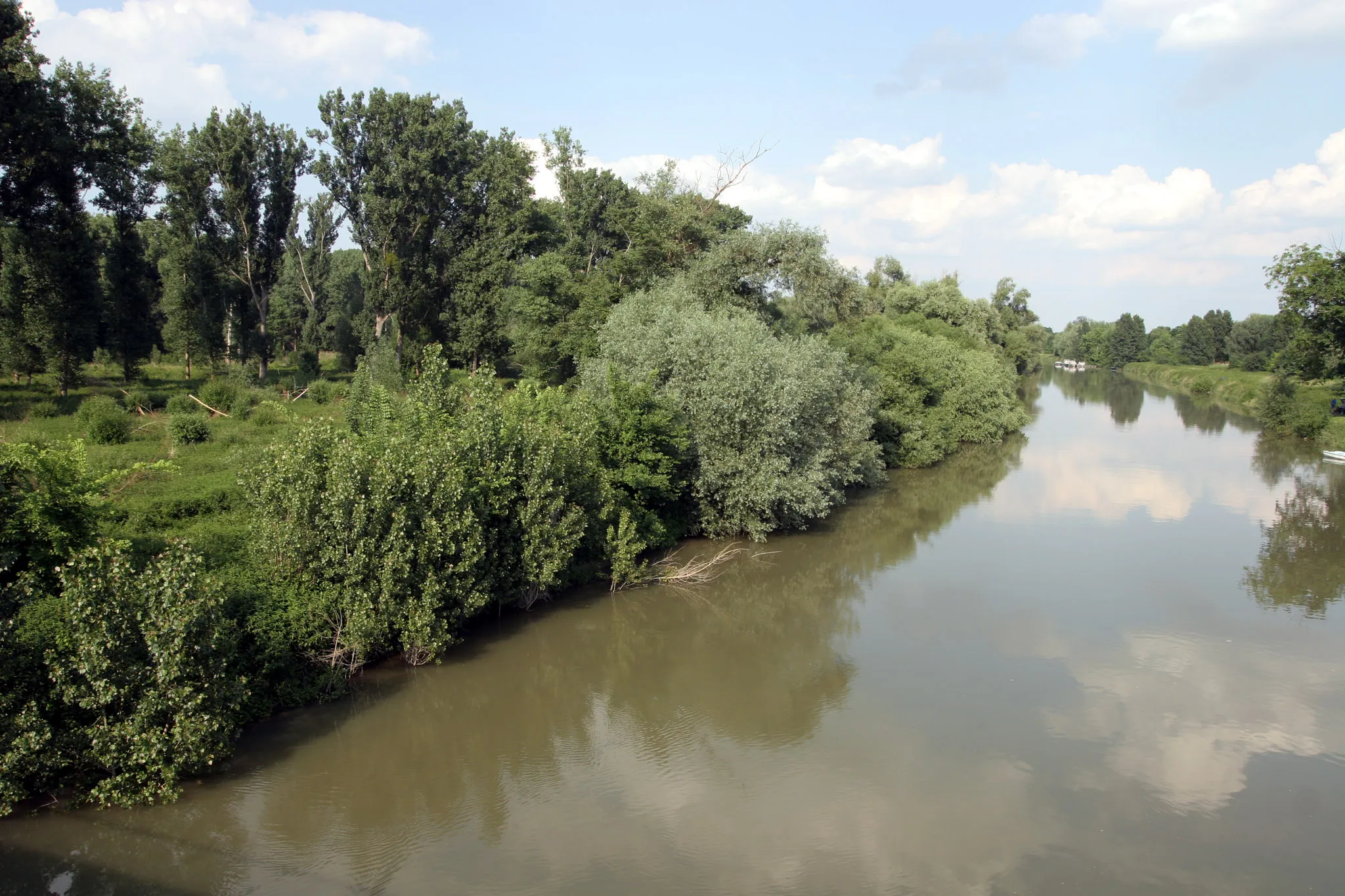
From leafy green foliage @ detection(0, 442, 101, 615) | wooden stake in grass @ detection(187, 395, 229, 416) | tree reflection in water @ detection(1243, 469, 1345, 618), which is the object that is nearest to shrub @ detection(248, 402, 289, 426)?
wooden stake in grass @ detection(187, 395, 229, 416)

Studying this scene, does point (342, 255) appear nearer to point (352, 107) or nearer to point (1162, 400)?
point (352, 107)

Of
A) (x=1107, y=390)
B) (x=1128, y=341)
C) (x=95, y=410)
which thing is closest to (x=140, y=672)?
(x=95, y=410)

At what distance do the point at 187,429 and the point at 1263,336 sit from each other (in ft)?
328

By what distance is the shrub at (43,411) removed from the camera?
22844 millimetres

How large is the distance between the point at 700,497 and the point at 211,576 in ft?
46.8

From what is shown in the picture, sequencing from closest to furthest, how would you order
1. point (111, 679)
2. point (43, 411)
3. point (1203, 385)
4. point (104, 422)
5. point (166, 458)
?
point (111, 679) < point (166, 458) < point (104, 422) < point (43, 411) < point (1203, 385)

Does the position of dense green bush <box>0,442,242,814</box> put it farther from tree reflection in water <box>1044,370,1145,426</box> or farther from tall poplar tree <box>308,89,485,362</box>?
tree reflection in water <box>1044,370,1145,426</box>

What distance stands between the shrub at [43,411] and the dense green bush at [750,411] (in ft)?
50.0

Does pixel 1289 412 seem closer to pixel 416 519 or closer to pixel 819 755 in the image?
pixel 819 755

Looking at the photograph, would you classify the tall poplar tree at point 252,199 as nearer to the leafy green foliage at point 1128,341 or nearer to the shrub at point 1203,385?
the shrub at point 1203,385

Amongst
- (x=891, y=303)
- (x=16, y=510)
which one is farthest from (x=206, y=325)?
(x=891, y=303)

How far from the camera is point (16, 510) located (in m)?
12.4

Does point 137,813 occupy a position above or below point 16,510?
below

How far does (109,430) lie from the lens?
2159cm
